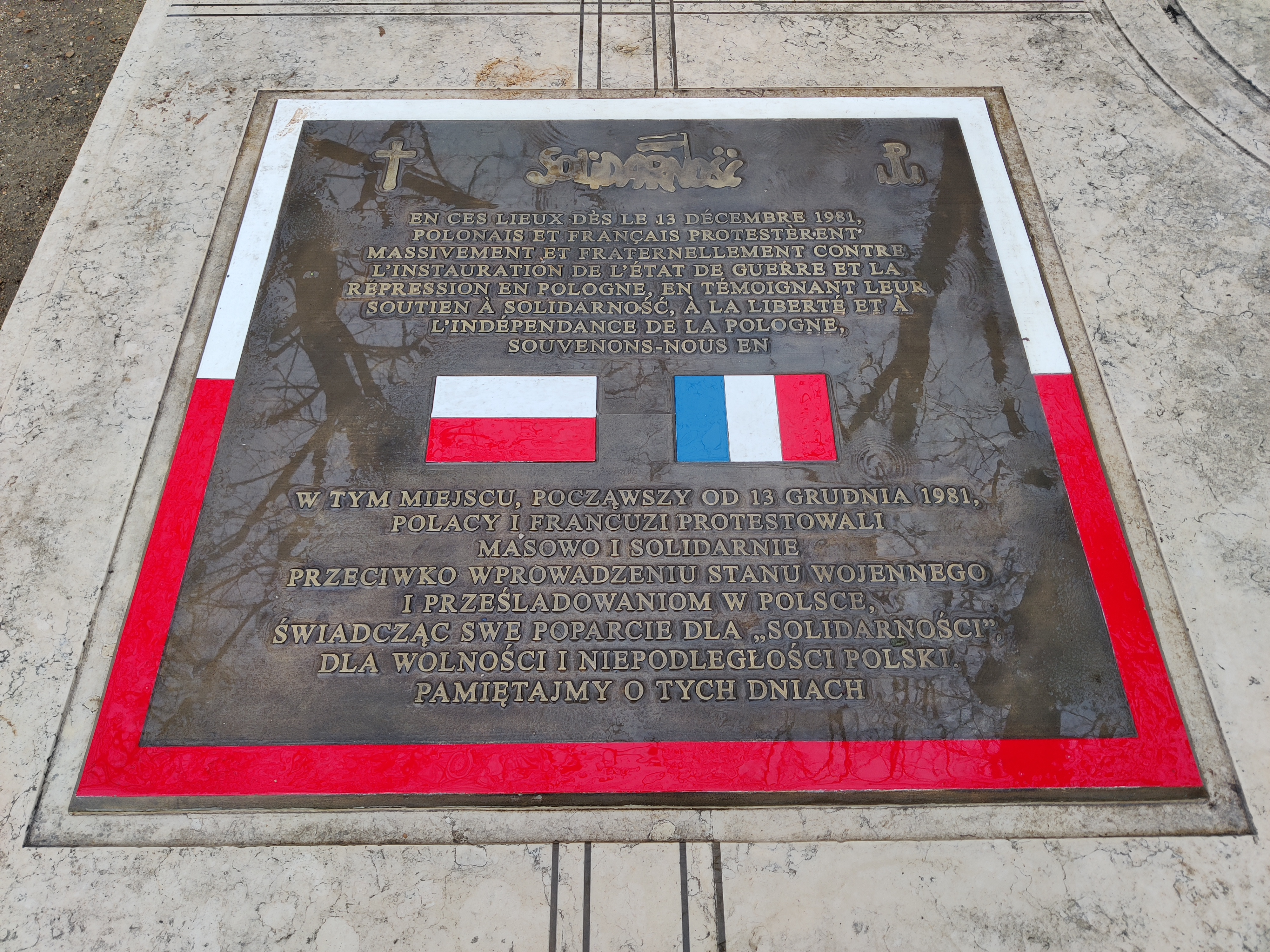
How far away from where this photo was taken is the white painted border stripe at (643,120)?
10.1ft

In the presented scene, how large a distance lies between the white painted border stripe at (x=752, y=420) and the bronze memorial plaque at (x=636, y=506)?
0.01 meters

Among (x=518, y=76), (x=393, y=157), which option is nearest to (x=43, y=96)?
(x=393, y=157)

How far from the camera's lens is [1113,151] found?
11.9ft

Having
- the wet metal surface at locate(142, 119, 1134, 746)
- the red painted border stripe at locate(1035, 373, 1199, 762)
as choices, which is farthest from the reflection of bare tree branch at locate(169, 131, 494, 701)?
the red painted border stripe at locate(1035, 373, 1199, 762)

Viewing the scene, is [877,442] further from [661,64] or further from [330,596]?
[661,64]

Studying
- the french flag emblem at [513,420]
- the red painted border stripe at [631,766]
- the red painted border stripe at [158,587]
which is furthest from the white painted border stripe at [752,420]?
the red painted border stripe at [158,587]

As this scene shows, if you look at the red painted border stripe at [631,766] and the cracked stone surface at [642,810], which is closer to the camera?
the cracked stone surface at [642,810]

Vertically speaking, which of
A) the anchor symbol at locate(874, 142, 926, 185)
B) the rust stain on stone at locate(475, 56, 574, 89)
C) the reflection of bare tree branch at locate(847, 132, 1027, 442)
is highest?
the rust stain on stone at locate(475, 56, 574, 89)

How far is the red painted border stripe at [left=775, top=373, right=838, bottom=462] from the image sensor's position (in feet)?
9.06

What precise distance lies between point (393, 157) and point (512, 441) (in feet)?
5.36

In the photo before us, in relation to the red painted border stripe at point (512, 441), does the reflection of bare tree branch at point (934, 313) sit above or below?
above

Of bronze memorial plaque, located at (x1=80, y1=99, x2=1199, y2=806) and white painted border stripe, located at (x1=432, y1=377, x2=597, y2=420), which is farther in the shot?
white painted border stripe, located at (x1=432, y1=377, x2=597, y2=420)

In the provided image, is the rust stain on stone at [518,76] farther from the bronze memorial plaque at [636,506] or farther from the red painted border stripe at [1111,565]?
the red painted border stripe at [1111,565]

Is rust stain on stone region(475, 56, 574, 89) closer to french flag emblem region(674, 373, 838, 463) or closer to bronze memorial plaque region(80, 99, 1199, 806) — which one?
bronze memorial plaque region(80, 99, 1199, 806)
